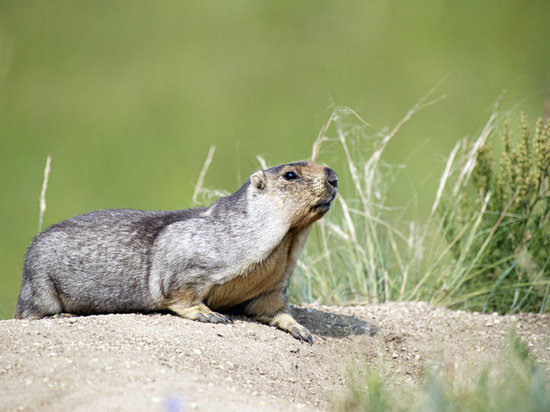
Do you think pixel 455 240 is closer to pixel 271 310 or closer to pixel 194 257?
pixel 271 310

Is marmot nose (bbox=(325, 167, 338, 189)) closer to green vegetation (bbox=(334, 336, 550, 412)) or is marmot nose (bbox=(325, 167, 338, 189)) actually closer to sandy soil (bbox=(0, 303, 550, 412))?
sandy soil (bbox=(0, 303, 550, 412))

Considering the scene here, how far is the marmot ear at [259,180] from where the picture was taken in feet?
18.1

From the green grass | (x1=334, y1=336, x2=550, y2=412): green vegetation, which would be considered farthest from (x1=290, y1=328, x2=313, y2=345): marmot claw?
the green grass

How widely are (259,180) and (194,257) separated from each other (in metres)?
0.73

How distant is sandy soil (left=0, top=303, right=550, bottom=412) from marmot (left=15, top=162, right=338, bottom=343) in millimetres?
217

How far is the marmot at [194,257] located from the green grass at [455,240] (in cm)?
138

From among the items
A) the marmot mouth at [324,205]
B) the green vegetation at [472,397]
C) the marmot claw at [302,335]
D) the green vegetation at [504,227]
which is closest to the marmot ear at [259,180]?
the marmot mouth at [324,205]

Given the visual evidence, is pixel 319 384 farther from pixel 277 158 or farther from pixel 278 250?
pixel 277 158

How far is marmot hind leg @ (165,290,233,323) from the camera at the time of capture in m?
5.38

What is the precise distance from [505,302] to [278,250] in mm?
2691

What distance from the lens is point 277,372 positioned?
477 cm

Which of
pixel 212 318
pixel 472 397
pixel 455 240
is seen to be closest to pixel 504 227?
pixel 455 240

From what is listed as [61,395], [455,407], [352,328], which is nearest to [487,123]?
[352,328]

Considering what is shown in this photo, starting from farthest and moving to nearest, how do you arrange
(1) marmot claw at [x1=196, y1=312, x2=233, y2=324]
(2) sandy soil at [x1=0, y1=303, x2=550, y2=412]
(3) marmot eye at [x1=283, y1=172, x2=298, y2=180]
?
(3) marmot eye at [x1=283, y1=172, x2=298, y2=180], (1) marmot claw at [x1=196, y1=312, x2=233, y2=324], (2) sandy soil at [x1=0, y1=303, x2=550, y2=412]
